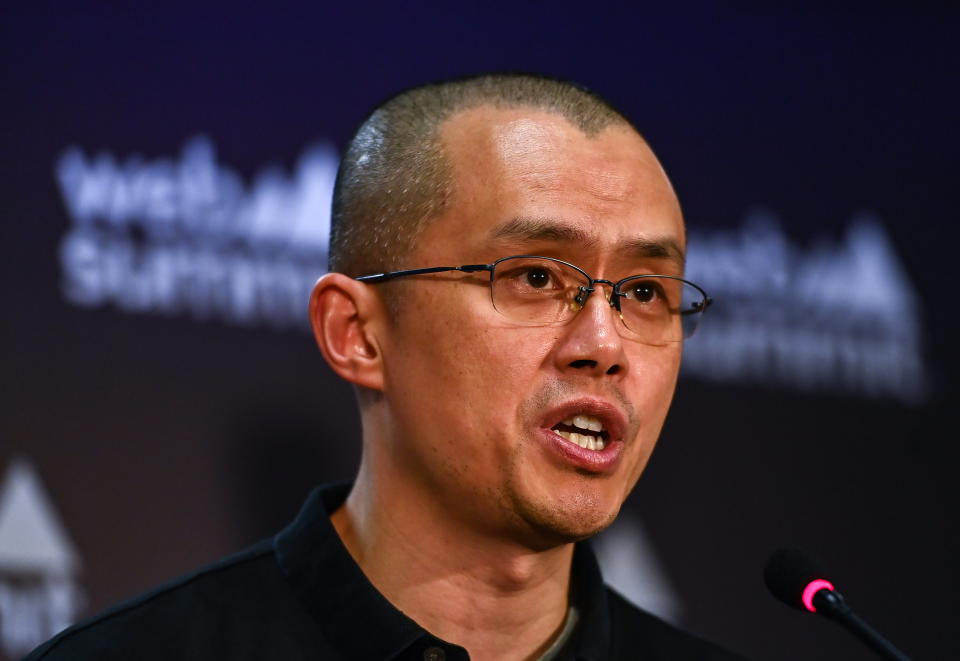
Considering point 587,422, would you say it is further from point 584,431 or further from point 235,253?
point 235,253

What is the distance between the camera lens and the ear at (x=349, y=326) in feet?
6.41

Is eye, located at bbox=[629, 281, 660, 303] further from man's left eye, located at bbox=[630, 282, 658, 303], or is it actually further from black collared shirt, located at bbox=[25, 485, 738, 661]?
black collared shirt, located at bbox=[25, 485, 738, 661]

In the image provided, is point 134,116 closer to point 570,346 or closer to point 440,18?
point 440,18

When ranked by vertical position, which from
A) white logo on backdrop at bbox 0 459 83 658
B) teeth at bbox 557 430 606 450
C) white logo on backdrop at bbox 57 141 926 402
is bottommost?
white logo on backdrop at bbox 0 459 83 658

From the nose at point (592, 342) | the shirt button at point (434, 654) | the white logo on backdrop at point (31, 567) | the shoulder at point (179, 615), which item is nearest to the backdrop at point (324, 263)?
the white logo on backdrop at point (31, 567)

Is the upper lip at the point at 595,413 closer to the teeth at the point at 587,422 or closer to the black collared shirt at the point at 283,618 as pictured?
the teeth at the point at 587,422

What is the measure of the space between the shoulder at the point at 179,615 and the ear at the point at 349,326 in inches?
13.5

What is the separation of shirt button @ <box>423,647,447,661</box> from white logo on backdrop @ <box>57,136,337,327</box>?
4.11 feet

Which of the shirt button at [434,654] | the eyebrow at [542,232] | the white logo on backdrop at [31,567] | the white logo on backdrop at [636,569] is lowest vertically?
the white logo on backdrop at [636,569]

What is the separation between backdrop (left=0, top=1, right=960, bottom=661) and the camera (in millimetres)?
2650

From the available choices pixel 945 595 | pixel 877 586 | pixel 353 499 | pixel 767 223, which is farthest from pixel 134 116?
pixel 945 595

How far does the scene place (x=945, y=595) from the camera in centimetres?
392

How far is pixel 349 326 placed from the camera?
199 centimetres

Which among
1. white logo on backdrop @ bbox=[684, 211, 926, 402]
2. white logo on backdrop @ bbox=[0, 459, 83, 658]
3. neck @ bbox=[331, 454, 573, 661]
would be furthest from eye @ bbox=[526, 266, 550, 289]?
white logo on backdrop @ bbox=[684, 211, 926, 402]
